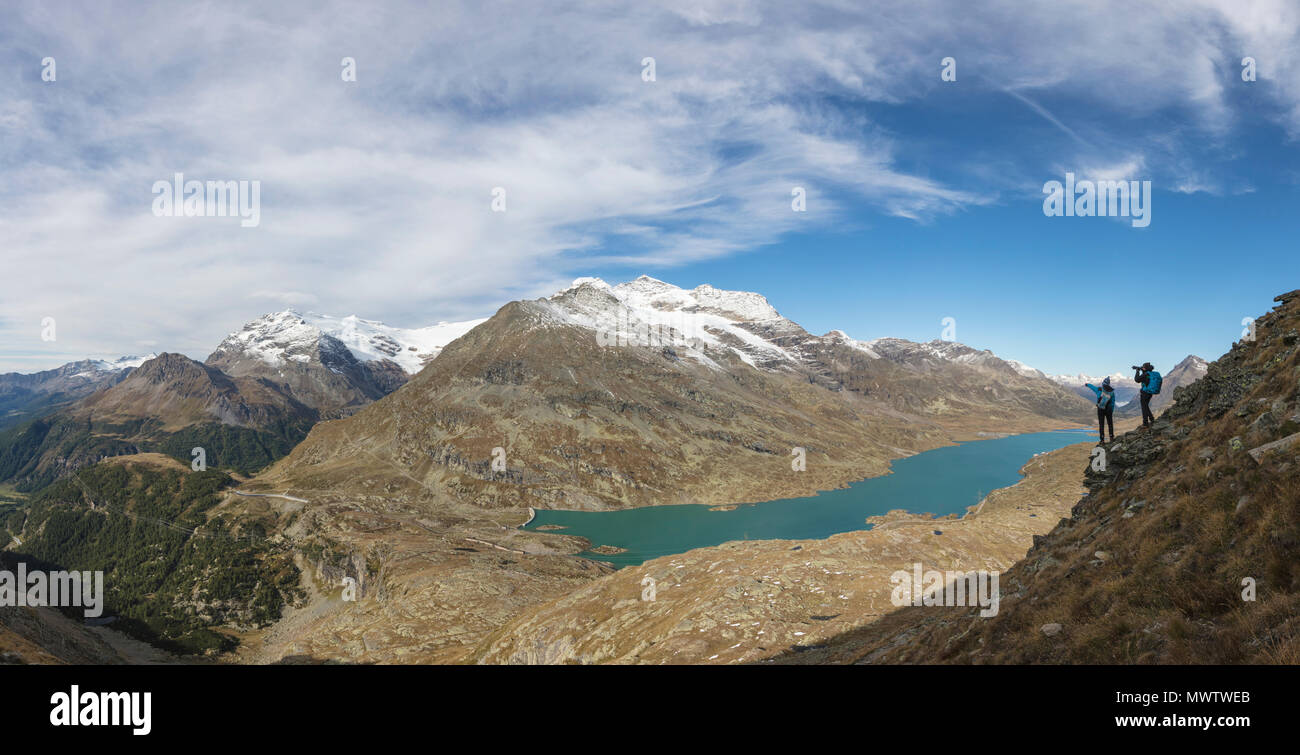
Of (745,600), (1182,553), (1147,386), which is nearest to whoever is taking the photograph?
(1182,553)

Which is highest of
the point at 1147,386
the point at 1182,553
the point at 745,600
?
the point at 1147,386

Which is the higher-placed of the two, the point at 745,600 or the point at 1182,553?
the point at 1182,553

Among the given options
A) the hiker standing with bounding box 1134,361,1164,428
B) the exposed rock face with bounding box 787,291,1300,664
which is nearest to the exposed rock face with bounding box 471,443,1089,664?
the exposed rock face with bounding box 787,291,1300,664

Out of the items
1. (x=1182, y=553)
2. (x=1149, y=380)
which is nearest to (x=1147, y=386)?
(x=1149, y=380)

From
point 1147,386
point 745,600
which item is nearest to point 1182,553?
point 1147,386

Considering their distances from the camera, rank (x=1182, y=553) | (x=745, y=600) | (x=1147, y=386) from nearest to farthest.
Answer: (x=1182, y=553), (x=1147, y=386), (x=745, y=600)

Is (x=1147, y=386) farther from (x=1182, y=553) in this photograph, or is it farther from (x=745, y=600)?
(x=745, y=600)

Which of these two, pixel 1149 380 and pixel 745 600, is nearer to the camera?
pixel 1149 380
